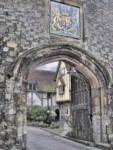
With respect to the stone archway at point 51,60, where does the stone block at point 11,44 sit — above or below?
above

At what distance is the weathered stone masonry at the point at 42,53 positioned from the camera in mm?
6953

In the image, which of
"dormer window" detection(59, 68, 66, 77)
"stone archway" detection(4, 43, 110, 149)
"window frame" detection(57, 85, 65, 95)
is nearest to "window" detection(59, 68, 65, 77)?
"dormer window" detection(59, 68, 66, 77)

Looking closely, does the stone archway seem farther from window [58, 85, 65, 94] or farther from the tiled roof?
the tiled roof

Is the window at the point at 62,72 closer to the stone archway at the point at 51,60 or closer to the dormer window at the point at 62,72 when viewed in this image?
the dormer window at the point at 62,72

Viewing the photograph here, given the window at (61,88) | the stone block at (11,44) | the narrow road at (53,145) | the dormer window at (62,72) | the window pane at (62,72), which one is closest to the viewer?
the stone block at (11,44)

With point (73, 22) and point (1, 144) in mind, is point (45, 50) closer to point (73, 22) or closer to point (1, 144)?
point (73, 22)

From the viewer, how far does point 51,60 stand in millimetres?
8180

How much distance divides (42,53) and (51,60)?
1.93 feet

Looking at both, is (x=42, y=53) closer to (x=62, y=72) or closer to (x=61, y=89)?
(x=61, y=89)

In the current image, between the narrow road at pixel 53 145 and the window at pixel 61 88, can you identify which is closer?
the narrow road at pixel 53 145

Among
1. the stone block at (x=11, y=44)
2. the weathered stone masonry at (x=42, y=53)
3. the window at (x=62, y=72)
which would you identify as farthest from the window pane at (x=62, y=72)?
the stone block at (x=11, y=44)

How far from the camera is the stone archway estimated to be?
275 inches

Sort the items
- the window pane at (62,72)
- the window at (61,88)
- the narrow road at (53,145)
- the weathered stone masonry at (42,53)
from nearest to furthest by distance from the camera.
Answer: the weathered stone masonry at (42,53) → the narrow road at (53,145) → the window at (61,88) → the window pane at (62,72)

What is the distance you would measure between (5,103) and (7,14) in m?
2.59
